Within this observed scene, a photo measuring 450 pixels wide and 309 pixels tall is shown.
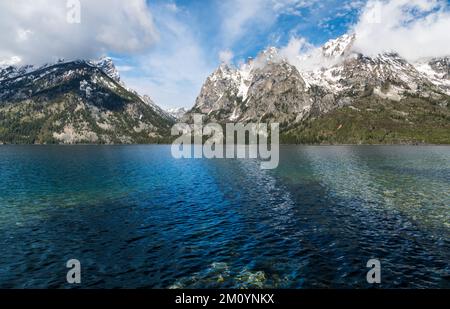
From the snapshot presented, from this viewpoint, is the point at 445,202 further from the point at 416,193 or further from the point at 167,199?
the point at 167,199

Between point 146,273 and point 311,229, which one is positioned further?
point 311,229

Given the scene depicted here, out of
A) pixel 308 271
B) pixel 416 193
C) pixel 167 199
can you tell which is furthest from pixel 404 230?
pixel 167 199

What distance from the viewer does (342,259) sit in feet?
111

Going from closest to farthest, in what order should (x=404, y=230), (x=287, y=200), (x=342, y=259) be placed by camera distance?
(x=342, y=259)
(x=404, y=230)
(x=287, y=200)

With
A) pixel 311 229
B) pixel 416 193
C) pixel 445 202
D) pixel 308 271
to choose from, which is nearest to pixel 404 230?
pixel 311 229

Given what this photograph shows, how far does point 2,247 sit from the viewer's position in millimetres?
37531

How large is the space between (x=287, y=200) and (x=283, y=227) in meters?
20.1

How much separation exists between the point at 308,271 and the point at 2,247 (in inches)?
1367
